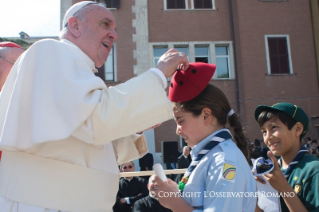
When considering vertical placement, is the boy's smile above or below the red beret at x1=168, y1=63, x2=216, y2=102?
below

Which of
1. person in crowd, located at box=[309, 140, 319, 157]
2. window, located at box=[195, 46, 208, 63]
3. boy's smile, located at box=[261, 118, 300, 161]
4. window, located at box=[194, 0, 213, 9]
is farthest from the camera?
window, located at box=[194, 0, 213, 9]

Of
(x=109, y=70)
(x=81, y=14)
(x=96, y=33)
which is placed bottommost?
(x=96, y=33)

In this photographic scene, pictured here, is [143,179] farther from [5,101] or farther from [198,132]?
[5,101]

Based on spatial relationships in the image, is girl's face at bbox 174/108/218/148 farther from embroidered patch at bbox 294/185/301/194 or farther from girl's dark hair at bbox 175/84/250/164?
embroidered patch at bbox 294/185/301/194

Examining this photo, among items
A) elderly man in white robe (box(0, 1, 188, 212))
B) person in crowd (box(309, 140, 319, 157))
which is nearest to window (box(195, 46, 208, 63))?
person in crowd (box(309, 140, 319, 157))

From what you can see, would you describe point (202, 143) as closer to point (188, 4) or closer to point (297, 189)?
point (297, 189)

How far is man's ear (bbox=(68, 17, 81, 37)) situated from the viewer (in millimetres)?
1938

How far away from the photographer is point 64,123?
56.8 inches

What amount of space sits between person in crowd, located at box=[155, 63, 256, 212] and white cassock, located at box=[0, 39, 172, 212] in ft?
1.54

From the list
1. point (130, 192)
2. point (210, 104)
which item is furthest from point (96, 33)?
point (130, 192)

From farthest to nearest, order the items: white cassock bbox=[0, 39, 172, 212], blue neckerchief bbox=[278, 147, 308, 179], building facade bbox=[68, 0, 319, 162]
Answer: building facade bbox=[68, 0, 319, 162], blue neckerchief bbox=[278, 147, 308, 179], white cassock bbox=[0, 39, 172, 212]

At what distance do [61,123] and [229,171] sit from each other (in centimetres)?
90

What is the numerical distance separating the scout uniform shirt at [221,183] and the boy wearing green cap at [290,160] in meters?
0.51

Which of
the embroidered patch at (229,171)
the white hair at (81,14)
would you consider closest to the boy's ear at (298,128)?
the embroidered patch at (229,171)
